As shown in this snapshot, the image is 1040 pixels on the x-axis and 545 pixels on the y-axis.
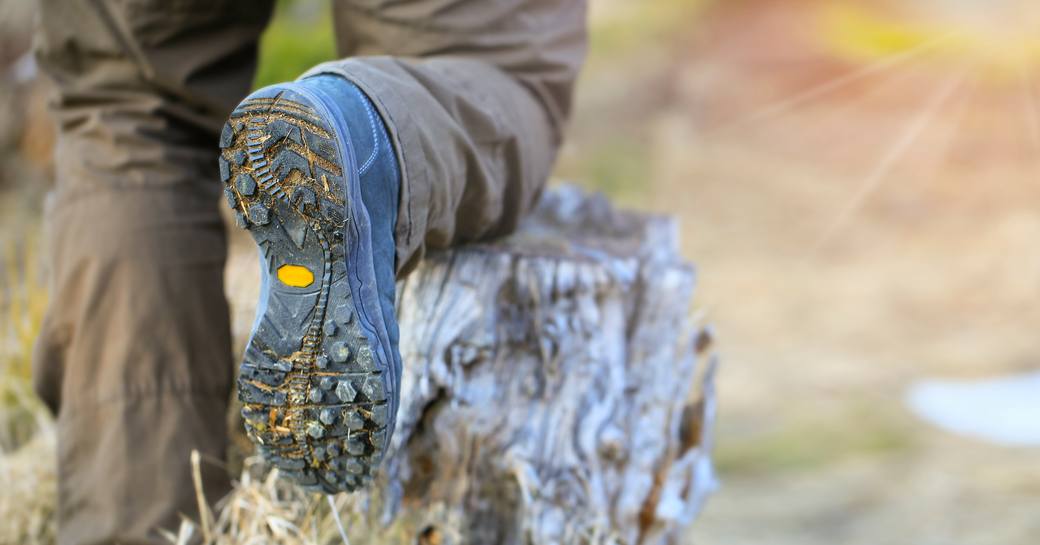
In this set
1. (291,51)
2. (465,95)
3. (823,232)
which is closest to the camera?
(465,95)

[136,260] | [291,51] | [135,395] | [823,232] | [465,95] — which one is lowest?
[135,395]

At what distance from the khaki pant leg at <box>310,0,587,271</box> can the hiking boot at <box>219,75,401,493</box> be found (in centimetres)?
4

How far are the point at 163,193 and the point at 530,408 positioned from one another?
1.69ft

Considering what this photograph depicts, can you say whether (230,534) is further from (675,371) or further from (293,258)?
(675,371)

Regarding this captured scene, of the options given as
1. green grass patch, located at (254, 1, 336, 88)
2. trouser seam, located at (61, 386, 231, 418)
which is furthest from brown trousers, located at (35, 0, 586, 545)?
green grass patch, located at (254, 1, 336, 88)

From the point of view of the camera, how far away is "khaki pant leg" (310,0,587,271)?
3.25 ft

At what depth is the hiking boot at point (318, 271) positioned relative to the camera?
2.86ft

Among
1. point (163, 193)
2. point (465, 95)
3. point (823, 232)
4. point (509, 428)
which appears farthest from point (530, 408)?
point (823, 232)

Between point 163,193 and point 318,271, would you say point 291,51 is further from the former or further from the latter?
point 318,271

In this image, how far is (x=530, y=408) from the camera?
4.30 ft

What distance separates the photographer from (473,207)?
1.18m

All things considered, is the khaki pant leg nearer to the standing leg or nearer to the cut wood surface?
the cut wood surface

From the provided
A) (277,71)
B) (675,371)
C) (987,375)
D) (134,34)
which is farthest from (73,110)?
(987,375)

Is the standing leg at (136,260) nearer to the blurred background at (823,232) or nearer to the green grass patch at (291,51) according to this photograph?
the blurred background at (823,232)
